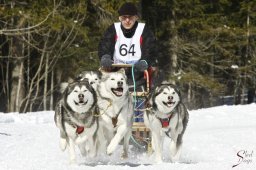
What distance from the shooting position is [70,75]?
64.9 feet

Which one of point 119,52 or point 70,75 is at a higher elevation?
point 119,52

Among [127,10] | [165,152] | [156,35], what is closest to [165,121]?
[165,152]

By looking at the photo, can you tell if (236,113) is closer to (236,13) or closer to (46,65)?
(46,65)

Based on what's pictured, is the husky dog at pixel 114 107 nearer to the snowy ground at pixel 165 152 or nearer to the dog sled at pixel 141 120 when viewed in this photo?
the snowy ground at pixel 165 152

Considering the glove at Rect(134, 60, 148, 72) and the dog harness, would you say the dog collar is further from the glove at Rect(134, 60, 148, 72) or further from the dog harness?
the dog harness

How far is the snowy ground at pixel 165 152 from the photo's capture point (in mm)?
5836

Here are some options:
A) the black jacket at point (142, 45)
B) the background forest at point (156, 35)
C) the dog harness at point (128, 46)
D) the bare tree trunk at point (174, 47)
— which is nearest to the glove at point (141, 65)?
the black jacket at point (142, 45)

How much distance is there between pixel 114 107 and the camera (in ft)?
20.2

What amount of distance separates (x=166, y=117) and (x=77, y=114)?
99cm

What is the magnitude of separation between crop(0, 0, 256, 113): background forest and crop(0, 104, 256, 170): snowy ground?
5.34 meters

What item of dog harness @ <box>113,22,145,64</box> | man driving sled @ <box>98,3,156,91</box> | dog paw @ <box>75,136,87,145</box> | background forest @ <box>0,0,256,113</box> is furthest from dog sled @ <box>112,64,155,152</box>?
background forest @ <box>0,0,256,113</box>

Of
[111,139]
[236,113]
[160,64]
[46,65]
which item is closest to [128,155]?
[111,139]

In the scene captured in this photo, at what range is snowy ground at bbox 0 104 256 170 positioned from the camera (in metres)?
5.84

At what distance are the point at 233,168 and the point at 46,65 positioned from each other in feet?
45.7
